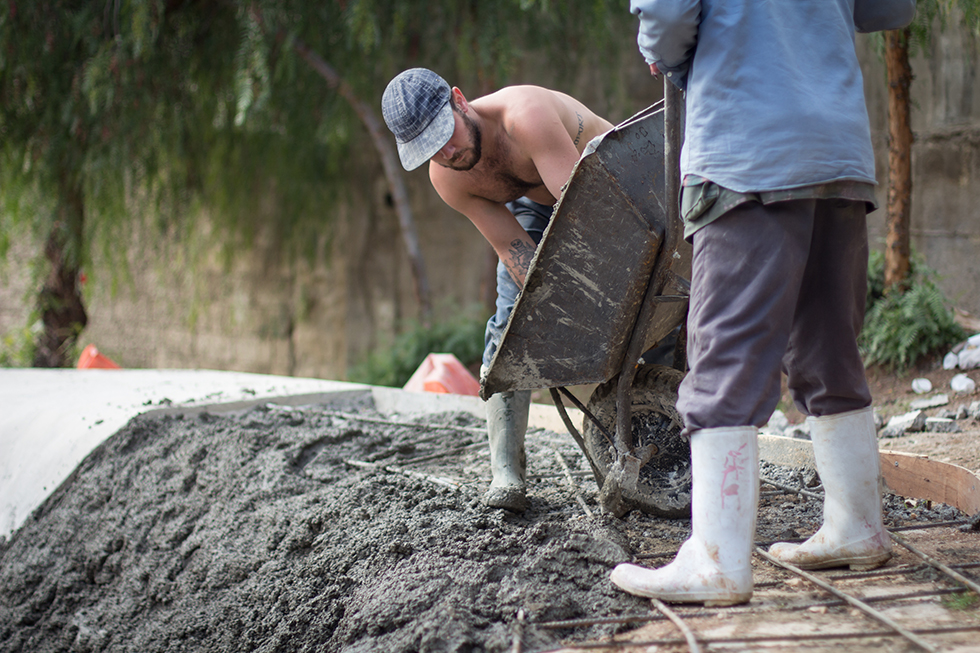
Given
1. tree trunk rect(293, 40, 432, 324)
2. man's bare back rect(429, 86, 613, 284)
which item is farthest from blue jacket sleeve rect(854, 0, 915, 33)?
tree trunk rect(293, 40, 432, 324)

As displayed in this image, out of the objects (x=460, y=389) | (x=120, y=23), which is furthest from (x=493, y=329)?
(x=120, y=23)

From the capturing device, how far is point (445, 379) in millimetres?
4684

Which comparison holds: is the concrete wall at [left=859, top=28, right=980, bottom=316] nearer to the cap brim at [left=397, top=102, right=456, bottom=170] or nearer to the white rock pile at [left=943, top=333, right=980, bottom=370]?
the white rock pile at [left=943, top=333, right=980, bottom=370]

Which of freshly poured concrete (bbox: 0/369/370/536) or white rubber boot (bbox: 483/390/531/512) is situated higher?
white rubber boot (bbox: 483/390/531/512)

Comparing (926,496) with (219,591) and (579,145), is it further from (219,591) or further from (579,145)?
(219,591)

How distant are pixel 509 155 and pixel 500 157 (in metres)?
0.04

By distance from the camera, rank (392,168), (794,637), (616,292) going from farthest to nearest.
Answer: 1. (392,168)
2. (616,292)
3. (794,637)

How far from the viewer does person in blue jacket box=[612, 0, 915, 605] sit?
1485 mm

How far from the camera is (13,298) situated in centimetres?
1057

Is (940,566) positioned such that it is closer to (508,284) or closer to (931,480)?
(931,480)

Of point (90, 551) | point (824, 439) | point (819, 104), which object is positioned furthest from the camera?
point (90, 551)

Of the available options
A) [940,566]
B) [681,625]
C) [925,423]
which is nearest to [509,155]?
[681,625]

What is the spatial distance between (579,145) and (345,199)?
18.6 feet

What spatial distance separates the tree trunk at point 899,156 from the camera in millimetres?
4629
